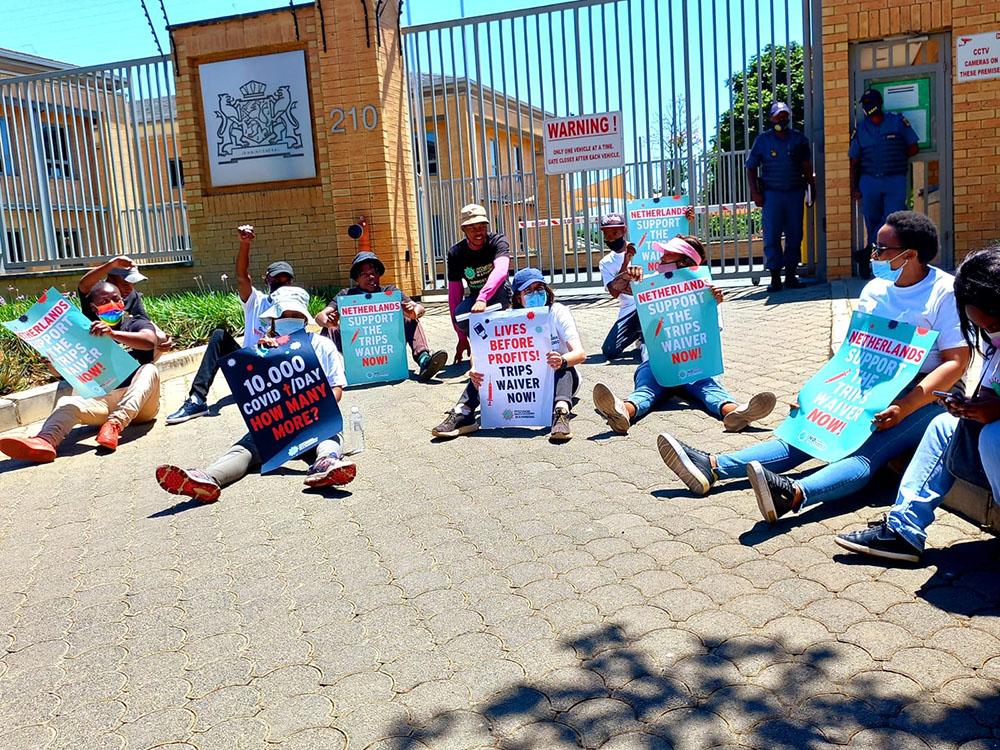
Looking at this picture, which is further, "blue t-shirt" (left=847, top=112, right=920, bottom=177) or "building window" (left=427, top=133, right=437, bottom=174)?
"building window" (left=427, top=133, right=437, bottom=174)

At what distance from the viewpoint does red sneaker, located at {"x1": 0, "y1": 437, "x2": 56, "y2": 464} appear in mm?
6676

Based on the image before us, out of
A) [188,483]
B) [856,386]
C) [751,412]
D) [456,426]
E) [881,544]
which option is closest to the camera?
[881,544]

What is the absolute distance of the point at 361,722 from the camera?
3037 mm

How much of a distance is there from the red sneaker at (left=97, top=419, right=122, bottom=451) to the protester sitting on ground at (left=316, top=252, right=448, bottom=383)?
7.08ft

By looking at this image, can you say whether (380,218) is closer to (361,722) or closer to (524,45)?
(524,45)

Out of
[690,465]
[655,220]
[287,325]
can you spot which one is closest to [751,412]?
[690,465]

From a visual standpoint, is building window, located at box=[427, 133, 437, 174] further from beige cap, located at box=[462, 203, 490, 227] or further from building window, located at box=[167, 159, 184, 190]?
beige cap, located at box=[462, 203, 490, 227]

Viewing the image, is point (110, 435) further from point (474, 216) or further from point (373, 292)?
point (474, 216)

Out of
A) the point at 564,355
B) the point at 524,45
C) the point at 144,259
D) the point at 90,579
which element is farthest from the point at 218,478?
the point at 144,259

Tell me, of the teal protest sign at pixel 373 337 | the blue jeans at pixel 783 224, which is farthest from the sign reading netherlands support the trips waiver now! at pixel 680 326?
the blue jeans at pixel 783 224

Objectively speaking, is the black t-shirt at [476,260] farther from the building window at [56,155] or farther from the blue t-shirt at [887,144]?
the building window at [56,155]

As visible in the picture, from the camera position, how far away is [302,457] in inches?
236

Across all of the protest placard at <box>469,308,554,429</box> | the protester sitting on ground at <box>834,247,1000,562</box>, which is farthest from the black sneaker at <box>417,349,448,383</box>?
the protester sitting on ground at <box>834,247,1000,562</box>

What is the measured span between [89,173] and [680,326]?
12.4 metres
